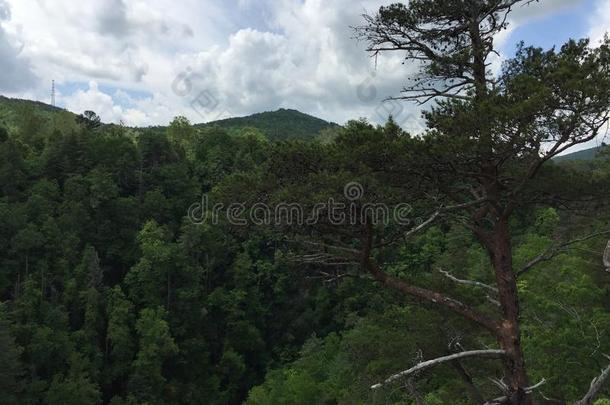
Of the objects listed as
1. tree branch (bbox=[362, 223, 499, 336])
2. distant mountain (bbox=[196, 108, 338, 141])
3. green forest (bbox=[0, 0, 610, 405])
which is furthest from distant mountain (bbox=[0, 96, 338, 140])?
tree branch (bbox=[362, 223, 499, 336])

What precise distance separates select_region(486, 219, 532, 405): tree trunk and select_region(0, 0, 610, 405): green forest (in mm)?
36

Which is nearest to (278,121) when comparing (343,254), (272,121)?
(272,121)

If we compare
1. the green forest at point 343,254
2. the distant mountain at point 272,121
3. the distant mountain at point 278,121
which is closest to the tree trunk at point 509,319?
the green forest at point 343,254

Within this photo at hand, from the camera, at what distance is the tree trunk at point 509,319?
6.95 metres

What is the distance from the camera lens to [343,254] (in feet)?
25.8

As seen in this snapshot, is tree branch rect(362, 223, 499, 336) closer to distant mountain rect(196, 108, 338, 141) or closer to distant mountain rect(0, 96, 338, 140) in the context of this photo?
distant mountain rect(0, 96, 338, 140)

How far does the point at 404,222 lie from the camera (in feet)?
24.7

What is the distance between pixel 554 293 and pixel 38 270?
3426 centimetres

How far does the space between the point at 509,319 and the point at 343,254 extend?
103 inches

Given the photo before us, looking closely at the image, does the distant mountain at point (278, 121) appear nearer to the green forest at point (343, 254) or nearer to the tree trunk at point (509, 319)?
the green forest at point (343, 254)

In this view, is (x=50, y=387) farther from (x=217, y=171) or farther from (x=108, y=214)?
(x=217, y=171)

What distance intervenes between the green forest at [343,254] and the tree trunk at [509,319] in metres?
0.04

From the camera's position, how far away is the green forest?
22.4 ft

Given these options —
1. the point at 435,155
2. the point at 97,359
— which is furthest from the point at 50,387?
the point at 435,155
